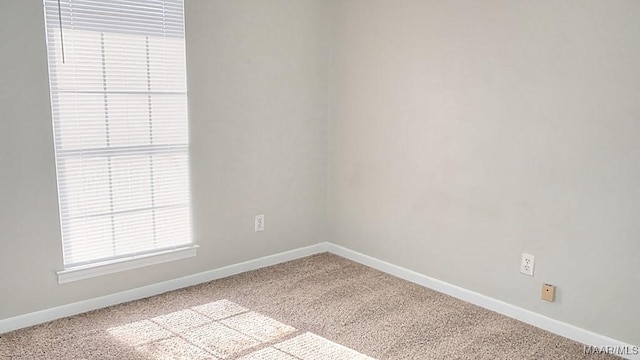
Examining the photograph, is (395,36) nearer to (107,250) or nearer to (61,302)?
(107,250)

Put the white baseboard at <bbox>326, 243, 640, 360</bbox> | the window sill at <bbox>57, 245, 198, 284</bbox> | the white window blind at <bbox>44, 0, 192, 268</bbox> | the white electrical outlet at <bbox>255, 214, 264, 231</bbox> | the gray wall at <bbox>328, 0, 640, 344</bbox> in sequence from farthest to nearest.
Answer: the white electrical outlet at <bbox>255, 214, 264, 231</bbox> < the window sill at <bbox>57, 245, 198, 284</bbox> < the white window blind at <bbox>44, 0, 192, 268</bbox> < the white baseboard at <bbox>326, 243, 640, 360</bbox> < the gray wall at <bbox>328, 0, 640, 344</bbox>

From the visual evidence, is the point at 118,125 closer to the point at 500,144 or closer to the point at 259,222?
the point at 259,222

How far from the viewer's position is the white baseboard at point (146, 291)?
270cm

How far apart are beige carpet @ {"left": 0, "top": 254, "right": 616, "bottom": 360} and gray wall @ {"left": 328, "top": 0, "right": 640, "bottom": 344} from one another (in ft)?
0.89

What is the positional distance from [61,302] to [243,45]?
186 cm

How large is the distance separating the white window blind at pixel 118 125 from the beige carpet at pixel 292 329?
388 mm

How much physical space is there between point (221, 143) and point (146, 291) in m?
1.02

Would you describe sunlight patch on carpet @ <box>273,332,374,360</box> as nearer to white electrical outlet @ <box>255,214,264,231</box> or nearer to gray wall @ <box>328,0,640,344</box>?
gray wall @ <box>328,0,640,344</box>

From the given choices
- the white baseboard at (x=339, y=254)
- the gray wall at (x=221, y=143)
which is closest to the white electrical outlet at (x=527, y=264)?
the white baseboard at (x=339, y=254)

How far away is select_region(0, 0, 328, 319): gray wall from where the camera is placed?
258cm

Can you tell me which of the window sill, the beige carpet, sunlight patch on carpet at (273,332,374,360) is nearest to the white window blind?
the window sill

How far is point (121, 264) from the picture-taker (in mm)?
2977

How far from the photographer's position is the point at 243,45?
10.8 feet

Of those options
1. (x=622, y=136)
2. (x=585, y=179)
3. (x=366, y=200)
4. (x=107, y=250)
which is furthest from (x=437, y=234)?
(x=107, y=250)
